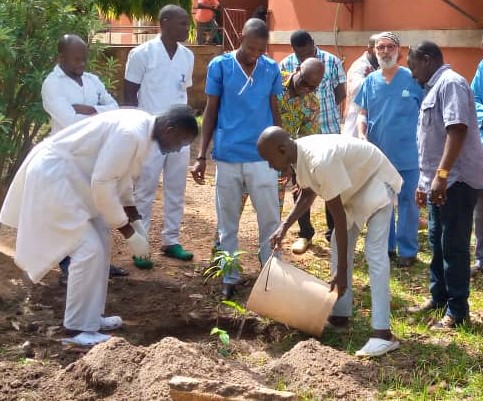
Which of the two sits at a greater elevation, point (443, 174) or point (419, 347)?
point (443, 174)

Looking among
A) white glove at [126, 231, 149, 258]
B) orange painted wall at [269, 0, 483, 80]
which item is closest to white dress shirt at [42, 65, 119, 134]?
white glove at [126, 231, 149, 258]

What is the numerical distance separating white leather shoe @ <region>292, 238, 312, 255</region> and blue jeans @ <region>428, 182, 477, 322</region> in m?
1.95

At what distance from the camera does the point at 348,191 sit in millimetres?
5051

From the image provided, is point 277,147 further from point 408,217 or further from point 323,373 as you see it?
point 408,217

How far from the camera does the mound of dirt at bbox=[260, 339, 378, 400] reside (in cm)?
437

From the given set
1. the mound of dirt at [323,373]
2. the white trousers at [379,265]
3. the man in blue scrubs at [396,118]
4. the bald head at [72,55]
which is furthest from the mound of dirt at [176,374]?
the man in blue scrubs at [396,118]

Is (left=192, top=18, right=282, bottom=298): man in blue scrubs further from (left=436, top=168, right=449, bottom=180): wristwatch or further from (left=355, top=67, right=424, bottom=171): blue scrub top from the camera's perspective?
(left=436, top=168, right=449, bottom=180): wristwatch

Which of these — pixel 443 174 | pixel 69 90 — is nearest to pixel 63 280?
pixel 69 90

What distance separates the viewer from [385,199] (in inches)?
197

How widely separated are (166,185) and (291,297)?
2234mm

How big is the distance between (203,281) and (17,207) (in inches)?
70.1

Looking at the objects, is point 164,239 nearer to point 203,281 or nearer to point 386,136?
point 203,281

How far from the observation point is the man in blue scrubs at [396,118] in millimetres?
6629

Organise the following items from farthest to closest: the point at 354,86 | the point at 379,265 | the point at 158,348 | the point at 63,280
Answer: the point at 354,86 → the point at 63,280 → the point at 379,265 → the point at 158,348
